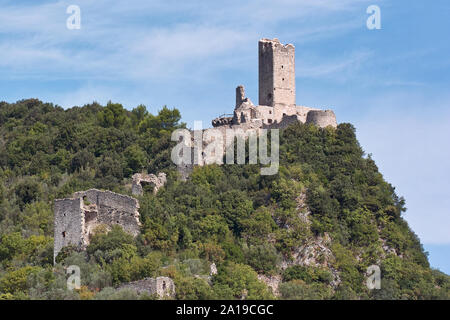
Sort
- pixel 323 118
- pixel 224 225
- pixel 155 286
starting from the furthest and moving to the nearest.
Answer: pixel 323 118, pixel 224 225, pixel 155 286

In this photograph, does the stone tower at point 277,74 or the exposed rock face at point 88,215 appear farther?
the stone tower at point 277,74

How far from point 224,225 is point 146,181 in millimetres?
5570

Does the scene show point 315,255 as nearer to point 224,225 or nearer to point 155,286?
point 224,225

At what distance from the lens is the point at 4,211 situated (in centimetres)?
5844

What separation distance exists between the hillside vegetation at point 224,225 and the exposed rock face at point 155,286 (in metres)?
0.49

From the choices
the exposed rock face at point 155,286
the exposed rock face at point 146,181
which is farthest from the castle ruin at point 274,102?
the exposed rock face at point 155,286

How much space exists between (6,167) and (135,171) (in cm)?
778

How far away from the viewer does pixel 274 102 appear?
2670 inches

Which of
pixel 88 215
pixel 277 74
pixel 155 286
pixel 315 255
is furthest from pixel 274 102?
pixel 155 286

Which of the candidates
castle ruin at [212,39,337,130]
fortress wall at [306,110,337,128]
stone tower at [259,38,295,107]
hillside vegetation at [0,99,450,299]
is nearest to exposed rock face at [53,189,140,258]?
hillside vegetation at [0,99,450,299]

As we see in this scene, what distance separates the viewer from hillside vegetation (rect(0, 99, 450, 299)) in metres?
49.5

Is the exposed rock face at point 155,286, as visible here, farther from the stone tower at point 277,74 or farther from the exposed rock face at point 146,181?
the stone tower at point 277,74

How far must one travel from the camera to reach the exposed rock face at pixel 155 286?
153 ft
